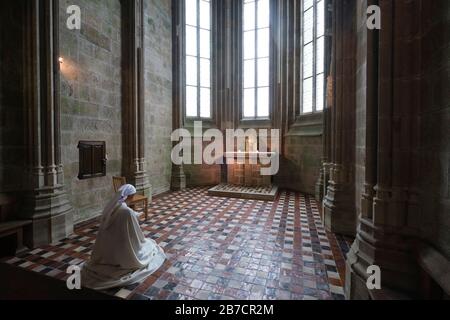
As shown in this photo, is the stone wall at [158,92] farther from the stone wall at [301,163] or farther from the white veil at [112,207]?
the white veil at [112,207]

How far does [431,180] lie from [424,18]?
58.5 inches

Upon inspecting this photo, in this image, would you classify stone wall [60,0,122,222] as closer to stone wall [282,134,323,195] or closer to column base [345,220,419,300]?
column base [345,220,419,300]

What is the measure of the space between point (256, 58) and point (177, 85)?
3.49 metres

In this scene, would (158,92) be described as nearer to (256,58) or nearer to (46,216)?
(256,58)

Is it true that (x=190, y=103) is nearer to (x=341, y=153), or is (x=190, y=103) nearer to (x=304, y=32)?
(x=304, y=32)

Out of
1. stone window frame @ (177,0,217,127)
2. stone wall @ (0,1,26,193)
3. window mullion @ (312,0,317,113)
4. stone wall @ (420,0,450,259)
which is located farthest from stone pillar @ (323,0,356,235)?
stone window frame @ (177,0,217,127)

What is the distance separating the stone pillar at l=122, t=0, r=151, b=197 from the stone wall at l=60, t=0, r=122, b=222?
0.64 feet

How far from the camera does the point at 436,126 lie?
2021mm

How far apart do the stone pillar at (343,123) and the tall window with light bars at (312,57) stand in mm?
3223

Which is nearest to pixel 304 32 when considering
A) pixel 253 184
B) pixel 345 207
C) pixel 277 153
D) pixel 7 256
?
pixel 277 153

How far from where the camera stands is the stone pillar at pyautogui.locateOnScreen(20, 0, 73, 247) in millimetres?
3863

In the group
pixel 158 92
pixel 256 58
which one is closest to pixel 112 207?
pixel 158 92
